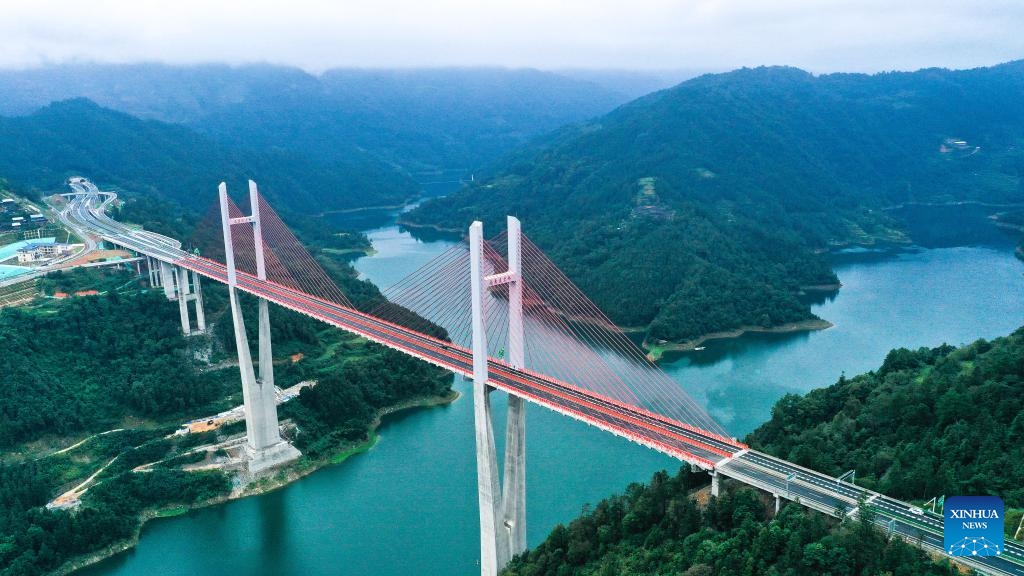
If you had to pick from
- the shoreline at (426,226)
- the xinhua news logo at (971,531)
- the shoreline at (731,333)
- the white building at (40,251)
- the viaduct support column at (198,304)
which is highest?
the white building at (40,251)

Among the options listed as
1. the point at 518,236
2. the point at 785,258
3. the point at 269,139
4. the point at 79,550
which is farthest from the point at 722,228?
the point at 269,139

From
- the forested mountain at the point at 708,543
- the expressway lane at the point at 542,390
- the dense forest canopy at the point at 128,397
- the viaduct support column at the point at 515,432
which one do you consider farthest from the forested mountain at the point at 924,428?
the dense forest canopy at the point at 128,397

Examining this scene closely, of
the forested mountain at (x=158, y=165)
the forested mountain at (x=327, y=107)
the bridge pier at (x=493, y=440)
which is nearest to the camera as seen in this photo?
the bridge pier at (x=493, y=440)

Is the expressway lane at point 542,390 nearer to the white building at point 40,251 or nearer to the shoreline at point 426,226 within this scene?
the white building at point 40,251

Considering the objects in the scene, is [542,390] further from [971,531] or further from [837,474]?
[971,531]

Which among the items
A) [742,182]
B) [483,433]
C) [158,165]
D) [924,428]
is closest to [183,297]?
[483,433]

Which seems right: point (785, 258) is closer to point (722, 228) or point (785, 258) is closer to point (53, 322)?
point (722, 228)

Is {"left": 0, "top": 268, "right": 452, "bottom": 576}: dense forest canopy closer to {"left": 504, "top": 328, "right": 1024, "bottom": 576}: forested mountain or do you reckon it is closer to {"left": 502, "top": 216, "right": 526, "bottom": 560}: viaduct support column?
{"left": 502, "top": 216, "right": 526, "bottom": 560}: viaduct support column
